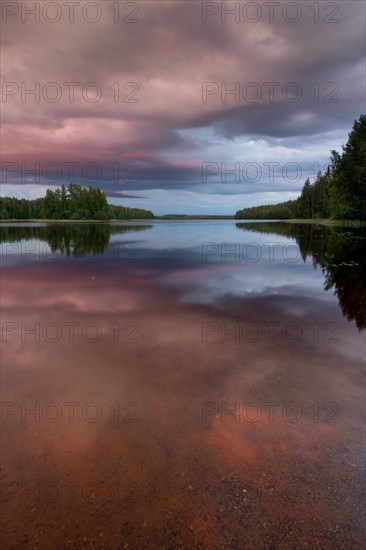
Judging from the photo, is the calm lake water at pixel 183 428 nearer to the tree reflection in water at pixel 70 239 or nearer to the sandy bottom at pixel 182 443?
the sandy bottom at pixel 182 443

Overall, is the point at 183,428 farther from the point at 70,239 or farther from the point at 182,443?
the point at 70,239

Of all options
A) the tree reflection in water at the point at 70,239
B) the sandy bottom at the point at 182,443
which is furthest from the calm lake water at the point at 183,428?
the tree reflection in water at the point at 70,239

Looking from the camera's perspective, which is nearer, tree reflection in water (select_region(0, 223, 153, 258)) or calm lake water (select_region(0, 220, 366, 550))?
calm lake water (select_region(0, 220, 366, 550))

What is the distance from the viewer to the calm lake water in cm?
402

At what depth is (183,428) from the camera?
5684mm

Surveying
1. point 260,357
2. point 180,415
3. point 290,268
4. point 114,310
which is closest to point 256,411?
point 180,415

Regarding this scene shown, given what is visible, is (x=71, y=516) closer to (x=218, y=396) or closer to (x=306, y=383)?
(x=218, y=396)

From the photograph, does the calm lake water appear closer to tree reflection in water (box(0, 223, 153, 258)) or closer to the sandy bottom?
the sandy bottom

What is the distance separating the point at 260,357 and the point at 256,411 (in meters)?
2.35

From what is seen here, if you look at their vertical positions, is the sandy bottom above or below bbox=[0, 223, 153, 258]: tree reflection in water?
below

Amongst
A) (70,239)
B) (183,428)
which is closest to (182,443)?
(183,428)

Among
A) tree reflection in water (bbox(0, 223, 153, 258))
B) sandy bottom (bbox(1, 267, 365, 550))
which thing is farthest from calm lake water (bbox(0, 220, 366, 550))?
tree reflection in water (bbox(0, 223, 153, 258))

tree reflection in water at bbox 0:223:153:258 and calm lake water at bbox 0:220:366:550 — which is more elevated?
tree reflection in water at bbox 0:223:153:258

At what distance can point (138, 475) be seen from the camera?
15.4 feet
